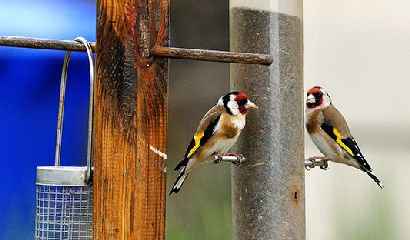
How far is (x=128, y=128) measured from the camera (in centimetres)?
251

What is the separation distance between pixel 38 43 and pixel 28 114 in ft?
1.74

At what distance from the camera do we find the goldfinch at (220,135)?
305cm

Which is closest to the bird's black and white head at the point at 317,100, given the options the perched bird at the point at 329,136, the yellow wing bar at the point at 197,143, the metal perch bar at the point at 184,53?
the perched bird at the point at 329,136

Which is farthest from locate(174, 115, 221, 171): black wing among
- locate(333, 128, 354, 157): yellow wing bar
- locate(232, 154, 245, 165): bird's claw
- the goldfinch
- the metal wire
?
locate(333, 128, 354, 157): yellow wing bar

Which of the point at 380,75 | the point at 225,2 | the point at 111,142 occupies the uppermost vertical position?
the point at 225,2

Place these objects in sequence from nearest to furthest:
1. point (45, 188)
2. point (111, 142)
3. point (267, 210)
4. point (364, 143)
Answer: point (111, 142) → point (45, 188) → point (267, 210) → point (364, 143)

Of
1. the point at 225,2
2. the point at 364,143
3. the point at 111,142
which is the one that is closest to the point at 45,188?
the point at 111,142

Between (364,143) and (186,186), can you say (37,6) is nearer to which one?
(186,186)

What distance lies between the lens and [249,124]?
3277 mm

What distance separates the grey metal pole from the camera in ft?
10.6

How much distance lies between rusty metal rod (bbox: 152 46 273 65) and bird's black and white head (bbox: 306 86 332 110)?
65 centimetres

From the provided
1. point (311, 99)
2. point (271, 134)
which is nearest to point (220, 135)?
point (271, 134)

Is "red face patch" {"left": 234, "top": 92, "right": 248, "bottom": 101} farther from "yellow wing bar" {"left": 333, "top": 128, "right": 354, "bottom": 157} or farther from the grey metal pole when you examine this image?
"yellow wing bar" {"left": 333, "top": 128, "right": 354, "bottom": 157}

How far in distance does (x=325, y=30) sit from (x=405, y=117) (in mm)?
548
